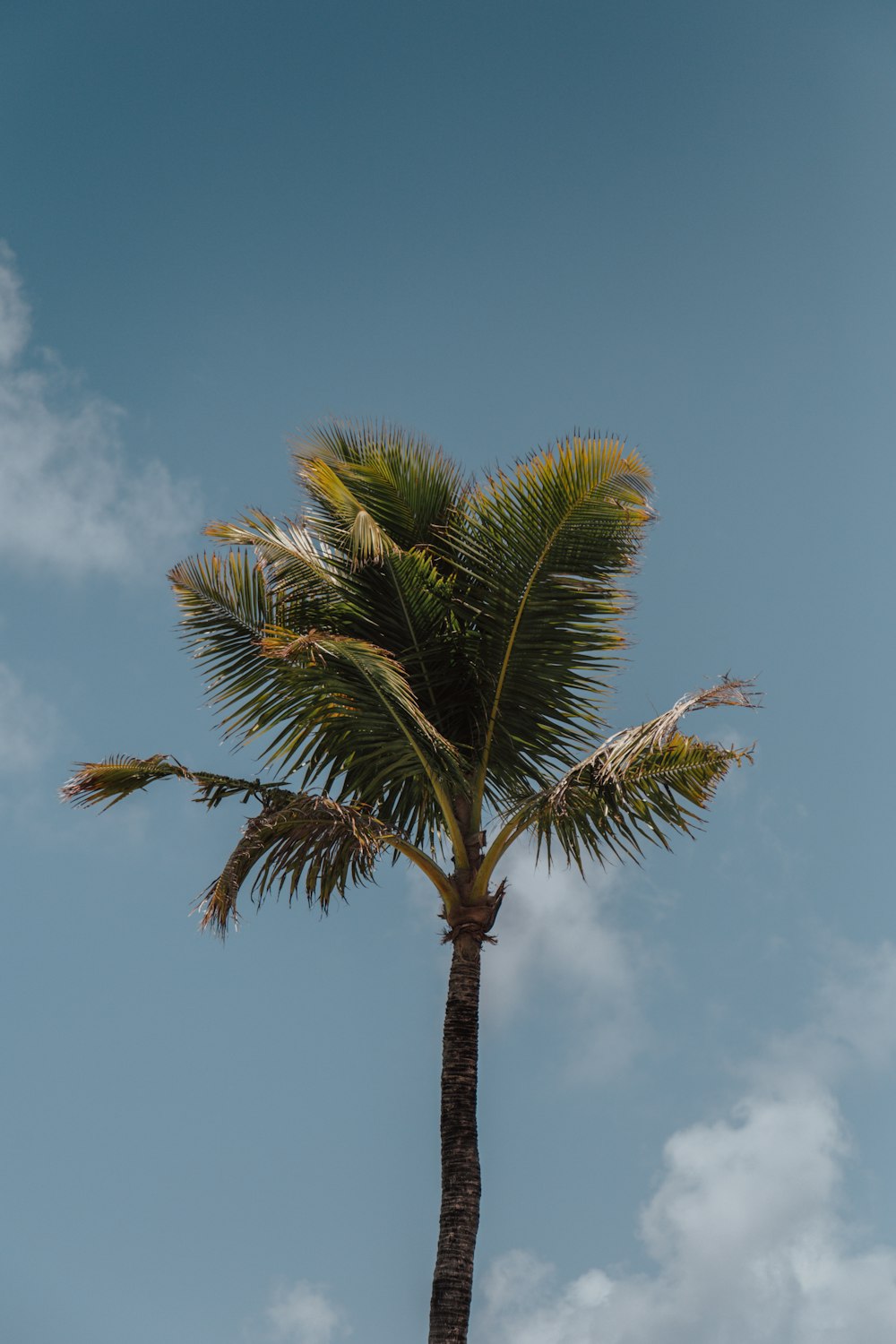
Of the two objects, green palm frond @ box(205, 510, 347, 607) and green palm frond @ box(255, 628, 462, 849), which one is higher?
green palm frond @ box(205, 510, 347, 607)

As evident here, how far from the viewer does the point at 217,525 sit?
11.6 metres

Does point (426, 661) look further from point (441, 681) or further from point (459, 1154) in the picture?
point (459, 1154)

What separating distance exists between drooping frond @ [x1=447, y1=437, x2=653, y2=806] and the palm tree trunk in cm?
158

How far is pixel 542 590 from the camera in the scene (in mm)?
11609

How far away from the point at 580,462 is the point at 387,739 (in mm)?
2822

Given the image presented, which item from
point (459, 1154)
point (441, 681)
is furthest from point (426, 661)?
point (459, 1154)

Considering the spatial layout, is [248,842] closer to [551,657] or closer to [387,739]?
[387,739]

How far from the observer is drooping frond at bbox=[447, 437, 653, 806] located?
11312 millimetres

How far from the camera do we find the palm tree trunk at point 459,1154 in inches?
391

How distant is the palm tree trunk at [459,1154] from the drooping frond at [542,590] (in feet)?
5.19

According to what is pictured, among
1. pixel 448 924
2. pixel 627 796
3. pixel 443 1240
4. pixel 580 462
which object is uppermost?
pixel 580 462

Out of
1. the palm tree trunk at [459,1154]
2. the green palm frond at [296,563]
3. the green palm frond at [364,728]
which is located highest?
the green palm frond at [296,563]

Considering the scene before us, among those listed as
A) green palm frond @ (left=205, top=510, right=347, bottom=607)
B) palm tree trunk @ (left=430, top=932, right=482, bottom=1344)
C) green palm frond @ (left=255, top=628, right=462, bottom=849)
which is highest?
green palm frond @ (left=205, top=510, right=347, bottom=607)

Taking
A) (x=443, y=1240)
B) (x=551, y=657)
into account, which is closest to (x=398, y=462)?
(x=551, y=657)
